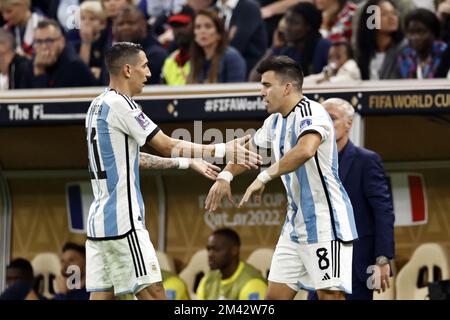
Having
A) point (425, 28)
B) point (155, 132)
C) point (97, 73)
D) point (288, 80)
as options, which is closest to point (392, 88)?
point (425, 28)

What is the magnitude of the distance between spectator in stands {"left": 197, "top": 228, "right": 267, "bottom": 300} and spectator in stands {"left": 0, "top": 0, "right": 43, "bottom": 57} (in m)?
3.74

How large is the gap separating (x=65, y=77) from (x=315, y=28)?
7.70ft

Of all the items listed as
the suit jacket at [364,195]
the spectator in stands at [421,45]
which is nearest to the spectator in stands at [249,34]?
the spectator in stands at [421,45]

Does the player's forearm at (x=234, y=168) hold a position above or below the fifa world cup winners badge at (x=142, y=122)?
below

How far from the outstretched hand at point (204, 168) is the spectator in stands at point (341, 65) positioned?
2865 millimetres

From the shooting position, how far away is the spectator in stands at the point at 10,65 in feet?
42.4

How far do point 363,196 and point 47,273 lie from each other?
4011 millimetres

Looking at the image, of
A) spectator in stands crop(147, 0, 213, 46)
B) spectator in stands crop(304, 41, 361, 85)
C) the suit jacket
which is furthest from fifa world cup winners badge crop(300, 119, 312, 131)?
spectator in stands crop(147, 0, 213, 46)

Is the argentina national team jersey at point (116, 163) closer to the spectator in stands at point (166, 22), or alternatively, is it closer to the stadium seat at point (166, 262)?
the stadium seat at point (166, 262)

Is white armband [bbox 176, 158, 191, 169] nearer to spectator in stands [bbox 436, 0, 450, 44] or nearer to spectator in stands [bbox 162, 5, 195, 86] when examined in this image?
spectator in stands [bbox 162, 5, 195, 86]

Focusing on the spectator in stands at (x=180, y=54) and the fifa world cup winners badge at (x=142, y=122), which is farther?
the spectator in stands at (x=180, y=54)

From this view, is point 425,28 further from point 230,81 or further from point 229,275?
point 229,275

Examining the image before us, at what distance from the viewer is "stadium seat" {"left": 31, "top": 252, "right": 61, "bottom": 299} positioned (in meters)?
12.5

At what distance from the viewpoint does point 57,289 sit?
12.4 m
